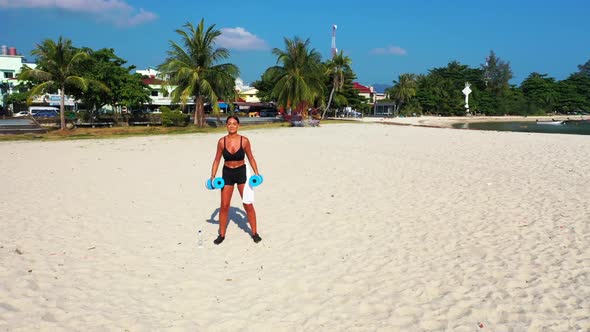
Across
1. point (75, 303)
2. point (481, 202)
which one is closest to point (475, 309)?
point (75, 303)

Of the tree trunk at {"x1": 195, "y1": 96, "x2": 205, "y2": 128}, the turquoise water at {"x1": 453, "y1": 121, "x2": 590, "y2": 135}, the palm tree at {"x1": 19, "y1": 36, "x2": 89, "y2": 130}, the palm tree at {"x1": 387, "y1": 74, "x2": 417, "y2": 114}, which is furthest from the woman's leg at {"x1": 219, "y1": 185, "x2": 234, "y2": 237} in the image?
the palm tree at {"x1": 387, "y1": 74, "x2": 417, "y2": 114}

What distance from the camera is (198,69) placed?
3055cm

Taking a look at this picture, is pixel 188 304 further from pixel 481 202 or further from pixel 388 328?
pixel 481 202

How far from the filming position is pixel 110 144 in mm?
19266

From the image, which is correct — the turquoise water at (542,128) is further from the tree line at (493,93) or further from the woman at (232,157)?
the woman at (232,157)

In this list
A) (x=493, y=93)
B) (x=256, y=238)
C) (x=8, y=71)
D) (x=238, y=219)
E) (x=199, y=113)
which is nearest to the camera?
(x=256, y=238)

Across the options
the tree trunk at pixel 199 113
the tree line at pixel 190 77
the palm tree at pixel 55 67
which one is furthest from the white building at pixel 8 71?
the tree trunk at pixel 199 113

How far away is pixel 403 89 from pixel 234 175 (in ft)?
227

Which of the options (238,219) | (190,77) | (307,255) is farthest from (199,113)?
(307,255)

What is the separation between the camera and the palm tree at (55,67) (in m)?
25.3

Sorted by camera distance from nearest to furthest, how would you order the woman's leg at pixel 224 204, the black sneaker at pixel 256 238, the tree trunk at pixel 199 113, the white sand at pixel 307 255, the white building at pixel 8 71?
the white sand at pixel 307 255
the woman's leg at pixel 224 204
the black sneaker at pixel 256 238
the tree trunk at pixel 199 113
the white building at pixel 8 71

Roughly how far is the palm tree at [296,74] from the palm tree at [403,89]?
36912 mm

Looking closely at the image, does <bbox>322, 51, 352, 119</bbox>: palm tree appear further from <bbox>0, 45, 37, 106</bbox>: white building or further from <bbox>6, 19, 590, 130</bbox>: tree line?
<bbox>0, 45, 37, 106</bbox>: white building

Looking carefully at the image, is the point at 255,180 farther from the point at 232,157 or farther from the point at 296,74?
the point at 296,74
